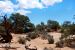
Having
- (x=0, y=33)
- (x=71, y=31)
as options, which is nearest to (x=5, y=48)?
(x=0, y=33)

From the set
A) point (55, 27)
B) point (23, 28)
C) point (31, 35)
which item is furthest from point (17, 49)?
point (55, 27)

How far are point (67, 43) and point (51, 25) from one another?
33616mm

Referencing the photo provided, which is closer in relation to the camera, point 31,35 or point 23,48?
point 23,48

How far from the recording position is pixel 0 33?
29.4 m

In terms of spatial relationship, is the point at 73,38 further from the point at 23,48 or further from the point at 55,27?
the point at 55,27

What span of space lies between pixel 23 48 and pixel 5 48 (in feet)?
6.00

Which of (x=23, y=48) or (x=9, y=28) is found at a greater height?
(x=9, y=28)

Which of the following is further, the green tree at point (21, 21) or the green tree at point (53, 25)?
the green tree at point (53, 25)

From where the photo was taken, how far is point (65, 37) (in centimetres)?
2756

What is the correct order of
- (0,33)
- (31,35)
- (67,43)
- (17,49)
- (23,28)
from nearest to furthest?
(17,49) → (67,43) → (0,33) → (31,35) → (23,28)

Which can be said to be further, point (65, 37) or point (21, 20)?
point (21, 20)

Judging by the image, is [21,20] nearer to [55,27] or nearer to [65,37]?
[55,27]

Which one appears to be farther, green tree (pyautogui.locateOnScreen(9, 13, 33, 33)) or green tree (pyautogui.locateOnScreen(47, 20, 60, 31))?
green tree (pyautogui.locateOnScreen(47, 20, 60, 31))

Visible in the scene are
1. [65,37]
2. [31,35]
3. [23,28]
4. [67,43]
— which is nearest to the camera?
[67,43]
